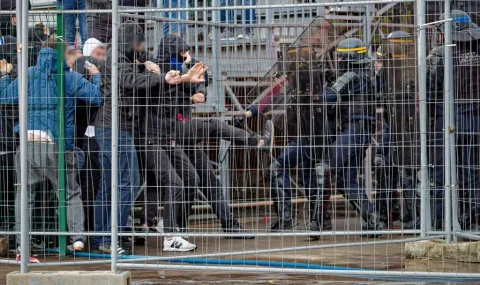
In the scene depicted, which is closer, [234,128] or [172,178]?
[172,178]

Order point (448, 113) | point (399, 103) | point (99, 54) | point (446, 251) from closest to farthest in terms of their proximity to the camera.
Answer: point (448, 113) < point (446, 251) < point (399, 103) < point (99, 54)

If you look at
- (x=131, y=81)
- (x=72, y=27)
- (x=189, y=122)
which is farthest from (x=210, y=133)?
(x=72, y=27)

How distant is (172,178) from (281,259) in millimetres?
1361

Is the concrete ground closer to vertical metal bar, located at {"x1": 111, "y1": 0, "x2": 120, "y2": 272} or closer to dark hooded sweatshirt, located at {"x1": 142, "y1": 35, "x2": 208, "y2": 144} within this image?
vertical metal bar, located at {"x1": 111, "y1": 0, "x2": 120, "y2": 272}

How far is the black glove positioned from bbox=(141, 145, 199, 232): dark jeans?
658 millimetres

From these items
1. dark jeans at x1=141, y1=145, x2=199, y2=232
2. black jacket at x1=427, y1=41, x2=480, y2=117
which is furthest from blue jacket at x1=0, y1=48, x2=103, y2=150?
black jacket at x1=427, y1=41, x2=480, y2=117

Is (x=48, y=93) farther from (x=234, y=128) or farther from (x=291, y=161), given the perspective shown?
(x=291, y=161)

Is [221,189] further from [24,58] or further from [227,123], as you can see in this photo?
[24,58]

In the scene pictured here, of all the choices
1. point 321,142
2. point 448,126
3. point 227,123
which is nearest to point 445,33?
point 448,126

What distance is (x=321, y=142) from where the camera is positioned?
33.2ft

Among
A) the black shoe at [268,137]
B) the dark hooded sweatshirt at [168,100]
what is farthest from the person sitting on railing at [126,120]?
the black shoe at [268,137]

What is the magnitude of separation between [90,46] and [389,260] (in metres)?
3.68

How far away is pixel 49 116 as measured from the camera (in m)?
9.82

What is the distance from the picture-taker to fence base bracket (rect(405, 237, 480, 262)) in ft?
31.2
